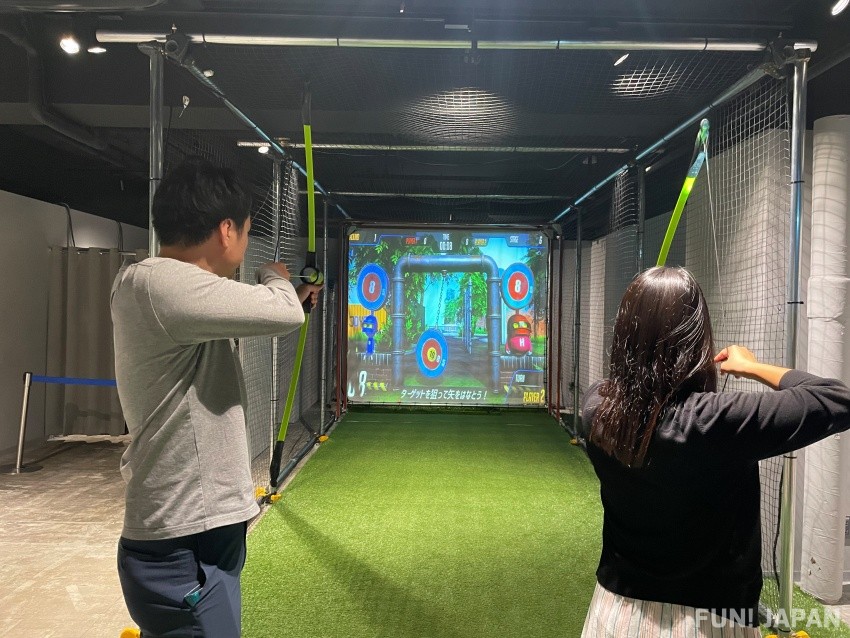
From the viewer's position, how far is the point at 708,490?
0.91 meters

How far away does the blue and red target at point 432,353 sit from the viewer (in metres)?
6.91

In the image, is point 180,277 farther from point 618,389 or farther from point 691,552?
point 691,552

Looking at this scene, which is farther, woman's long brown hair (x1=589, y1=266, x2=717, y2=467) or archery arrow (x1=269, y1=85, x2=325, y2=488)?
archery arrow (x1=269, y1=85, x2=325, y2=488)

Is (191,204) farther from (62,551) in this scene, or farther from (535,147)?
(535,147)

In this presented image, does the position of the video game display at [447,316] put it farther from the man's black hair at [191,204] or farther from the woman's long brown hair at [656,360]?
the woman's long brown hair at [656,360]

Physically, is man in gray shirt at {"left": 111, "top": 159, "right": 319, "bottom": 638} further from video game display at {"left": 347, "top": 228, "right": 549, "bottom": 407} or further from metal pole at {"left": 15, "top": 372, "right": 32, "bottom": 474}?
video game display at {"left": 347, "top": 228, "right": 549, "bottom": 407}

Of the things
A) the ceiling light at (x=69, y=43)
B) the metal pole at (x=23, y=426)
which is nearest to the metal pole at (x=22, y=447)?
the metal pole at (x=23, y=426)

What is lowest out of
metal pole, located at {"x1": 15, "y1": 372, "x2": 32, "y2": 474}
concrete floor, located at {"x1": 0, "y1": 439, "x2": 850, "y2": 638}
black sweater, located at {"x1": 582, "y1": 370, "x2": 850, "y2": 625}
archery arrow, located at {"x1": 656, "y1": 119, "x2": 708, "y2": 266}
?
concrete floor, located at {"x1": 0, "y1": 439, "x2": 850, "y2": 638}

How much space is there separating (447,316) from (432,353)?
494 mm

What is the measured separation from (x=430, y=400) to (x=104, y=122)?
451 centimetres

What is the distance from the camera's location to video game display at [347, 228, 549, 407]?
688 centimetres

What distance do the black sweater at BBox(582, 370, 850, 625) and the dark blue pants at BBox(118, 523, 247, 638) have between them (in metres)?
0.73

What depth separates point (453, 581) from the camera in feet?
8.77

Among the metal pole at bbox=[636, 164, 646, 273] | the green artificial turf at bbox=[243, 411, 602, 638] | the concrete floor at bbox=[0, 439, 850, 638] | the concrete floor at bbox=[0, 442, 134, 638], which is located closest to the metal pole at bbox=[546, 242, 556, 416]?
the green artificial turf at bbox=[243, 411, 602, 638]
